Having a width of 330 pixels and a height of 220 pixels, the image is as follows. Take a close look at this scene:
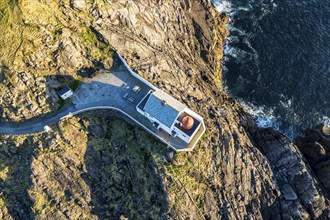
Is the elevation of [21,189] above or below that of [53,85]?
below

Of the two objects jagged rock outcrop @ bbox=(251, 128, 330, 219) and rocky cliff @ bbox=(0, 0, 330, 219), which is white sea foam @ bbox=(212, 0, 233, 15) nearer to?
rocky cliff @ bbox=(0, 0, 330, 219)

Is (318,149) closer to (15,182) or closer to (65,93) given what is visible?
(65,93)

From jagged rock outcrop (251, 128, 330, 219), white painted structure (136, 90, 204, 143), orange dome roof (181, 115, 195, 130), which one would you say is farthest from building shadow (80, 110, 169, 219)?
jagged rock outcrop (251, 128, 330, 219)

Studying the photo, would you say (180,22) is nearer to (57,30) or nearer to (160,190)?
(57,30)

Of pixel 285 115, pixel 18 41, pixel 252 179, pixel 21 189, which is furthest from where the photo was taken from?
pixel 285 115

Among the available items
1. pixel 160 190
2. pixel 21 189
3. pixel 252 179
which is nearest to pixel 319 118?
pixel 252 179

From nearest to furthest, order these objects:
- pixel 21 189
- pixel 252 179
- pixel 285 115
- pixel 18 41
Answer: pixel 21 189 < pixel 18 41 < pixel 252 179 < pixel 285 115

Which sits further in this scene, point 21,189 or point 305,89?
point 305,89
